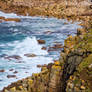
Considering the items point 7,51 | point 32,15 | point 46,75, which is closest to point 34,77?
point 46,75

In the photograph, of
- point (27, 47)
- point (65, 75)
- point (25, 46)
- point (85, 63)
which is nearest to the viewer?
point (85, 63)

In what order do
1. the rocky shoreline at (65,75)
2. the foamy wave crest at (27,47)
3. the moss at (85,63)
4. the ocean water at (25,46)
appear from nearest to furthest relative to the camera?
the rocky shoreline at (65,75)
the moss at (85,63)
the ocean water at (25,46)
the foamy wave crest at (27,47)

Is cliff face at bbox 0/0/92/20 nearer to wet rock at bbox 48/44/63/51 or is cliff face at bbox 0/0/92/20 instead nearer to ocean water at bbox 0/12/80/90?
ocean water at bbox 0/12/80/90

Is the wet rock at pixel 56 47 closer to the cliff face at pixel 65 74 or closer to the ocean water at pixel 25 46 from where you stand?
the ocean water at pixel 25 46

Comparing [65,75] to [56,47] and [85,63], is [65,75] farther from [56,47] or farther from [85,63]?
[56,47]

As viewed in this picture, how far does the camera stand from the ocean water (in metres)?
25.7

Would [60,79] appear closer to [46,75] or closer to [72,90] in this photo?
[46,75]

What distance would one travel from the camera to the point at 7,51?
33125mm

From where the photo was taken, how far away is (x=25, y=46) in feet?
119

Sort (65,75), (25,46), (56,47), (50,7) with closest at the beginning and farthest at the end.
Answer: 1. (65,75)
2. (56,47)
3. (25,46)
4. (50,7)

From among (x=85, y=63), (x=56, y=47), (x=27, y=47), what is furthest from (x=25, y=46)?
(x=85, y=63)

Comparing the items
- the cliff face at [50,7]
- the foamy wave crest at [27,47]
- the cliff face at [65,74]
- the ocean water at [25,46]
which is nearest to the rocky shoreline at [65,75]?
the cliff face at [65,74]

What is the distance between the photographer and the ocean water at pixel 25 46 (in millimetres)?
25703

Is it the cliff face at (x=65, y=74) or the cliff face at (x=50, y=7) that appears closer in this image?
the cliff face at (x=65, y=74)
